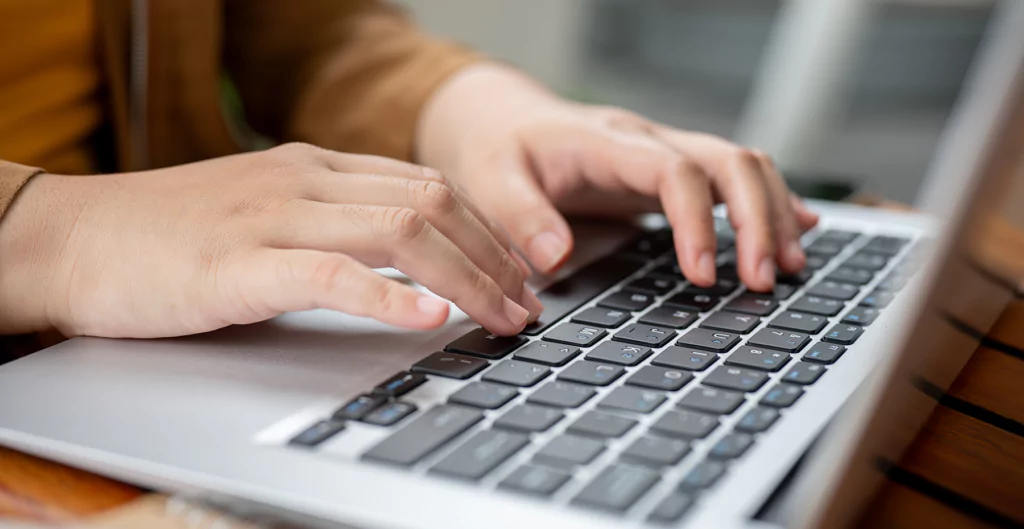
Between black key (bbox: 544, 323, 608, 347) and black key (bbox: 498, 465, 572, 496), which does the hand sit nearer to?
black key (bbox: 544, 323, 608, 347)

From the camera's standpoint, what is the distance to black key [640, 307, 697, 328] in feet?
1.63

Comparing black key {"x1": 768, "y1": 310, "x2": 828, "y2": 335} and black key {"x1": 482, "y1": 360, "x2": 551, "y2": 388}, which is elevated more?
black key {"x1": 768, "y1": 310, "x2": 828, "y2": 335}

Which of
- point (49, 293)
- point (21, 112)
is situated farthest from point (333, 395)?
point (21, 112)

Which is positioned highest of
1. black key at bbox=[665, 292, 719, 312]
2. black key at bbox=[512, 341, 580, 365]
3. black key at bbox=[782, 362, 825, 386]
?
black key at bbox=[782, 362, 825, 386]

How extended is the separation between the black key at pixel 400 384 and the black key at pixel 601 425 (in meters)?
0.08

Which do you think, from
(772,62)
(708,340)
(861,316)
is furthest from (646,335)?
(772,62)

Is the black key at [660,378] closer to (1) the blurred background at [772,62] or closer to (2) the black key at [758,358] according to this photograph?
(2) the black key at [758,358]

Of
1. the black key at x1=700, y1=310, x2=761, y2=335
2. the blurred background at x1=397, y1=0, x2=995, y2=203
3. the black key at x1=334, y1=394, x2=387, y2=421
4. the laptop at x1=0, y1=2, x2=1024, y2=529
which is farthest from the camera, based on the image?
the blurred background at x1=397, y1=0, x2=995, y2=203

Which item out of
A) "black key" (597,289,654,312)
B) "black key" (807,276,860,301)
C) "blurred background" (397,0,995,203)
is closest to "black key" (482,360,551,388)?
"black key" (597,289,654,312)

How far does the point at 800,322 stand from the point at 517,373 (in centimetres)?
18

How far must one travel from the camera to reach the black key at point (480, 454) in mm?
327

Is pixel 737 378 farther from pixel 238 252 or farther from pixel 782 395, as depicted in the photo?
pixel 238 252

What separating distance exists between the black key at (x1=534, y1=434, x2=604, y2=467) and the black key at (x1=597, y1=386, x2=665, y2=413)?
36mm

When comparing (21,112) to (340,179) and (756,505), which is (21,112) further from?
(756,505)
